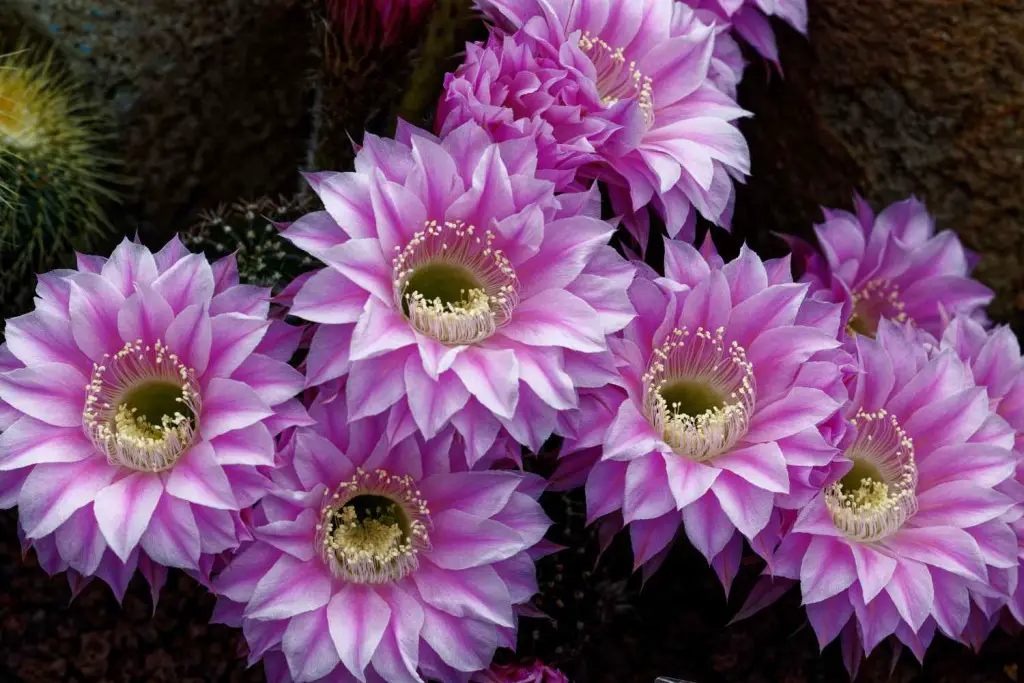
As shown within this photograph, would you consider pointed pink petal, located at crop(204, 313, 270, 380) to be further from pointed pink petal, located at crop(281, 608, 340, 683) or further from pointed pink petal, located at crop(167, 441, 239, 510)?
pointed pink petal, located at crop(281, 608, 340, 683)

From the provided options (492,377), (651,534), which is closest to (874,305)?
(651,534)

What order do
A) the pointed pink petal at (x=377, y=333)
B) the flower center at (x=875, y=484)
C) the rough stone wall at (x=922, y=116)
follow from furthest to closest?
the rough stone wall at (x=922, y=116), the flower center at (x=875, y=484), the pointed pink petal at (x=377, y=333)

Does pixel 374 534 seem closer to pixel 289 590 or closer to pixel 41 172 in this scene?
pixel 289 590

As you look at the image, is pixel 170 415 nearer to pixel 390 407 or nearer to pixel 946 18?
pixel 390 407

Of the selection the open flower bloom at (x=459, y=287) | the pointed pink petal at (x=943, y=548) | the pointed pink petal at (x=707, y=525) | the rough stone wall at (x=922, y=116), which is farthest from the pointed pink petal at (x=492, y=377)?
the rough stone wall at (x=922, y=116)

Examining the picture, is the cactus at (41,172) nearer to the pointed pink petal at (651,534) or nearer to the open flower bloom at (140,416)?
the open flower bloom at (140,416)
